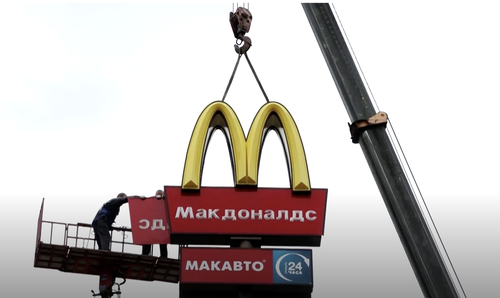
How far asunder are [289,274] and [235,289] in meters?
1.30

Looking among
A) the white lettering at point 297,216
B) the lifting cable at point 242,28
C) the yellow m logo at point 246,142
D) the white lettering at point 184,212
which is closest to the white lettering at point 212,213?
the white lettering at point 184,212

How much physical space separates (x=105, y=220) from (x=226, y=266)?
11.7ft

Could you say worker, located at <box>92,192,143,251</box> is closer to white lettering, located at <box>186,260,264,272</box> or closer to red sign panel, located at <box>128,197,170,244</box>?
red sign panel, located at <box>128,197,170,244</box>

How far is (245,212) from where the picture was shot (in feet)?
57.2

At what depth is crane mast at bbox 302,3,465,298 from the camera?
12.3m

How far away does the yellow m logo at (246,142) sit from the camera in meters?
17.6

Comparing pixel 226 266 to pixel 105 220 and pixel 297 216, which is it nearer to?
pixel 297 216

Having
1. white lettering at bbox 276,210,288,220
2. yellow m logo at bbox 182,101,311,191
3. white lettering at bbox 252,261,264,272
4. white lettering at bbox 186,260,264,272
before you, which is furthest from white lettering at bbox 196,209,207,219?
white lettering at bbox 276,210,288,220

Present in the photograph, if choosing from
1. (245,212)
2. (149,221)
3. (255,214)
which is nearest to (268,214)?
(255,214)

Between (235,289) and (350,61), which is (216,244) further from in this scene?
(350,61)

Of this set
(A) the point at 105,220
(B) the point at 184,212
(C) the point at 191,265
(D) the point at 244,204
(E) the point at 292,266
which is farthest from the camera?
(A) the point at 105,220

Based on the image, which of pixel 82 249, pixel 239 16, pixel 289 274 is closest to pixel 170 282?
pixel 82 249

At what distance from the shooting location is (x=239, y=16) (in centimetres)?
1994

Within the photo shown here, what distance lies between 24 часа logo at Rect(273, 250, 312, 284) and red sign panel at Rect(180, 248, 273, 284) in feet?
0.49
